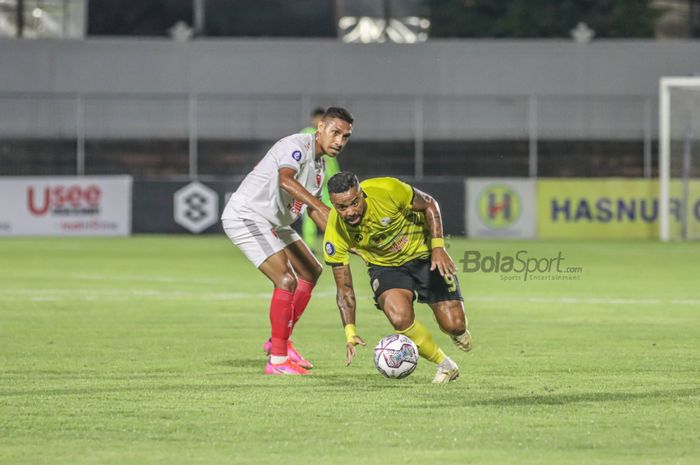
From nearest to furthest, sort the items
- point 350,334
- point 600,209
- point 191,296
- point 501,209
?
point 350,334 < point 191,296 < point 600,209 < point 501,209

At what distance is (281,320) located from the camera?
1073 cm

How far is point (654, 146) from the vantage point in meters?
33.1

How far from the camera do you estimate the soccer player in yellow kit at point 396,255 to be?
963 cm

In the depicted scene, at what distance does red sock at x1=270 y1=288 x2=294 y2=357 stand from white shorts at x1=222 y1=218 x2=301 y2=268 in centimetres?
31

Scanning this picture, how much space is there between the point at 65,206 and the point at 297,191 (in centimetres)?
2189

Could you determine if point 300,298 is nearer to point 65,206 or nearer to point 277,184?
point 277,184

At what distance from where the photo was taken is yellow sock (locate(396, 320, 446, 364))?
A: 32.7ft

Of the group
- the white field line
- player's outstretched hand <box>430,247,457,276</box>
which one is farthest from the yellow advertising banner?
player's outstretched hand <box>430,247,457,276</box>

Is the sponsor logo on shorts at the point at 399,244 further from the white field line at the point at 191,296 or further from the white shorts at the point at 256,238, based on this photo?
the white field line at the point at 191,296

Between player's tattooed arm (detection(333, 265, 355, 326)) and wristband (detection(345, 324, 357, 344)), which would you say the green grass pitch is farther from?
player's tattooed arm (detection(333, 265, 355, 326))

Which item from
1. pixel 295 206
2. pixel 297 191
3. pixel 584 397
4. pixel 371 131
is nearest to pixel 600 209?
pixel 371 131

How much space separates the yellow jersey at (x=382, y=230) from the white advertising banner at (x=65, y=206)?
70.5 ft

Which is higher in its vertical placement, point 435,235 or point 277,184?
point 277,184

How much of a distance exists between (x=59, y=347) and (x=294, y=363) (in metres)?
2.58
